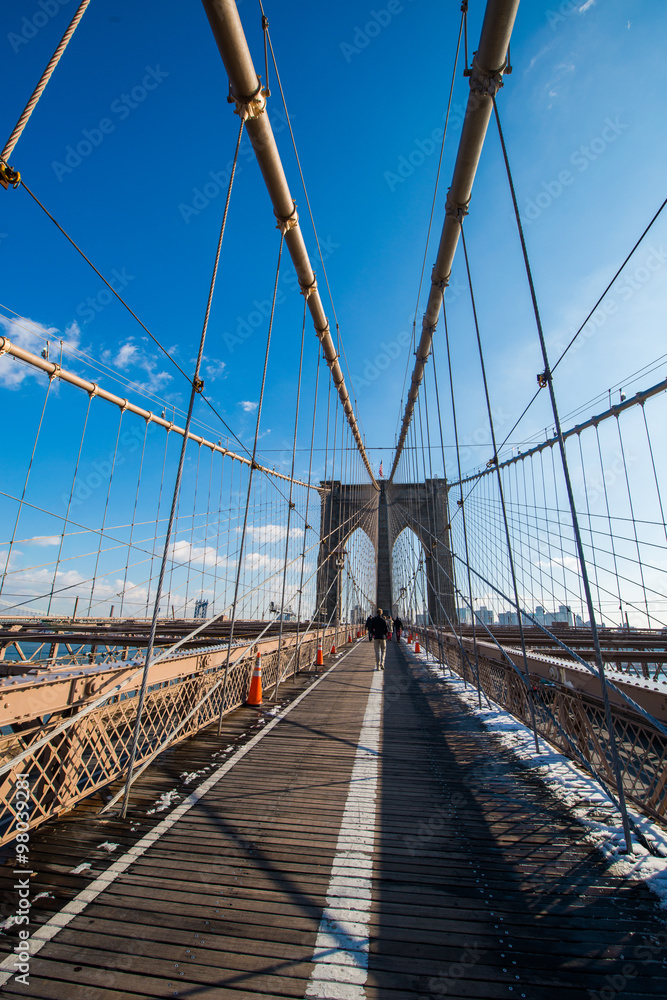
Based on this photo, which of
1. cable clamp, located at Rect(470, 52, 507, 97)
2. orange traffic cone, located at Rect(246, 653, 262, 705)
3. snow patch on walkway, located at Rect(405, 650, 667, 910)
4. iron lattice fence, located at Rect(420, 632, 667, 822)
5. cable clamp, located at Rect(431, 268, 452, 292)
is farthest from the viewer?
cable clamp, located at Rect(431, 268, 452, 292)

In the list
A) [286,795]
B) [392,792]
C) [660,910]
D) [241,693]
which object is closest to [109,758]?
[286,795]

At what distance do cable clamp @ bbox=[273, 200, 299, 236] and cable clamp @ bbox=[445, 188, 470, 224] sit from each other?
264 centimetres

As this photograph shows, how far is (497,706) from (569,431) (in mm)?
16866

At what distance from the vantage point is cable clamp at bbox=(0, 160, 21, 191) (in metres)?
2.21

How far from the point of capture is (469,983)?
5.49 ft

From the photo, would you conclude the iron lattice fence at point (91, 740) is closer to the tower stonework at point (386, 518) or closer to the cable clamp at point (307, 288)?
the cable clamp at point (307, 288)

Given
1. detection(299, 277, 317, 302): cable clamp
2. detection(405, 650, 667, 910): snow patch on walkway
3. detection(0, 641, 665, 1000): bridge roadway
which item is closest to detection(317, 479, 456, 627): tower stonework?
detection(299, 277, 317, 302): cable clamp

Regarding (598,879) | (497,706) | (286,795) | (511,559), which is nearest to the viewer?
(598,879)

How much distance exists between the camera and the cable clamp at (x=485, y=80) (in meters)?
5.04

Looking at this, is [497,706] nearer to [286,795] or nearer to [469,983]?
[286,795]

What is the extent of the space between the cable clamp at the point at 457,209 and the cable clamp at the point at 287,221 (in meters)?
2.64

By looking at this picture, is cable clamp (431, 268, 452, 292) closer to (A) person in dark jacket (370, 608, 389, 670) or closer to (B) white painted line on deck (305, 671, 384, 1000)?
(A) person in dark jacket (370, 608, 389, 670)

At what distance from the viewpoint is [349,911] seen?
2074mm

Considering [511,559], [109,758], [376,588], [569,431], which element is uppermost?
[569,431]
